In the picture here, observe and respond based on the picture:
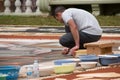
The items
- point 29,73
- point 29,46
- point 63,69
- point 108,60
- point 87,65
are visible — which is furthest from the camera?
point 29,46

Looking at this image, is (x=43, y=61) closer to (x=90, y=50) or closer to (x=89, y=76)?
(x=90, y=50)

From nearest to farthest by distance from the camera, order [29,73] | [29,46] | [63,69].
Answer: [29,73] → [63,69] → [29,46]

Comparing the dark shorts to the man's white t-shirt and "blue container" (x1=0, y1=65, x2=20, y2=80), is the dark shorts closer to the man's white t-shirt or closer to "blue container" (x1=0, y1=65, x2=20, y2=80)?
the man's white t-shirt

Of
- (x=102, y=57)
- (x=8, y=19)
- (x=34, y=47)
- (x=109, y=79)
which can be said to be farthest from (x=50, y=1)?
(x=109, y=79)

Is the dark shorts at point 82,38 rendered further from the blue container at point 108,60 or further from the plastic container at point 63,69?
the plastic container at point 63,69

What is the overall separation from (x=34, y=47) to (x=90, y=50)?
3039 mm

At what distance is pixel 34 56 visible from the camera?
11492 mm

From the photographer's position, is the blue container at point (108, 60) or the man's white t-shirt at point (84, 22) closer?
the blue container at point (108, 60)

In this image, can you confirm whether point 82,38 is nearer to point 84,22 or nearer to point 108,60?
point 84,22

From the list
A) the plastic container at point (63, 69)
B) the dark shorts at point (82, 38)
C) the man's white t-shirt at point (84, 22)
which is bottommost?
the plastic container at point (63, 69)

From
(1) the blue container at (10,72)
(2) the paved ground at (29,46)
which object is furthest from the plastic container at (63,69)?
(2) the paved ground at (29,46)

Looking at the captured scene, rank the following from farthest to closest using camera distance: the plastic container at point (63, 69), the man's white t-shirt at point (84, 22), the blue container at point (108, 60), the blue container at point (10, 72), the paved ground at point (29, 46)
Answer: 1. the paved ground at point (29, 46)
2. the man's white t-shirt at point (84, 22)
3. the blue container at point (108, 60)
4. the plastic container at point (63, 69)
5. the blue container at point (10, 72)

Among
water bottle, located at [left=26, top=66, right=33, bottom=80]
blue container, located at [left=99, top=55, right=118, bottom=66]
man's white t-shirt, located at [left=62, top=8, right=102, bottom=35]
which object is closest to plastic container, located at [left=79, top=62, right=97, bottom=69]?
blue container, located at [left=99, top=55, right=118, bottom=66]

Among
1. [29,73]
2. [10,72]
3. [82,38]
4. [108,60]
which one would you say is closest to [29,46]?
[82,38]
